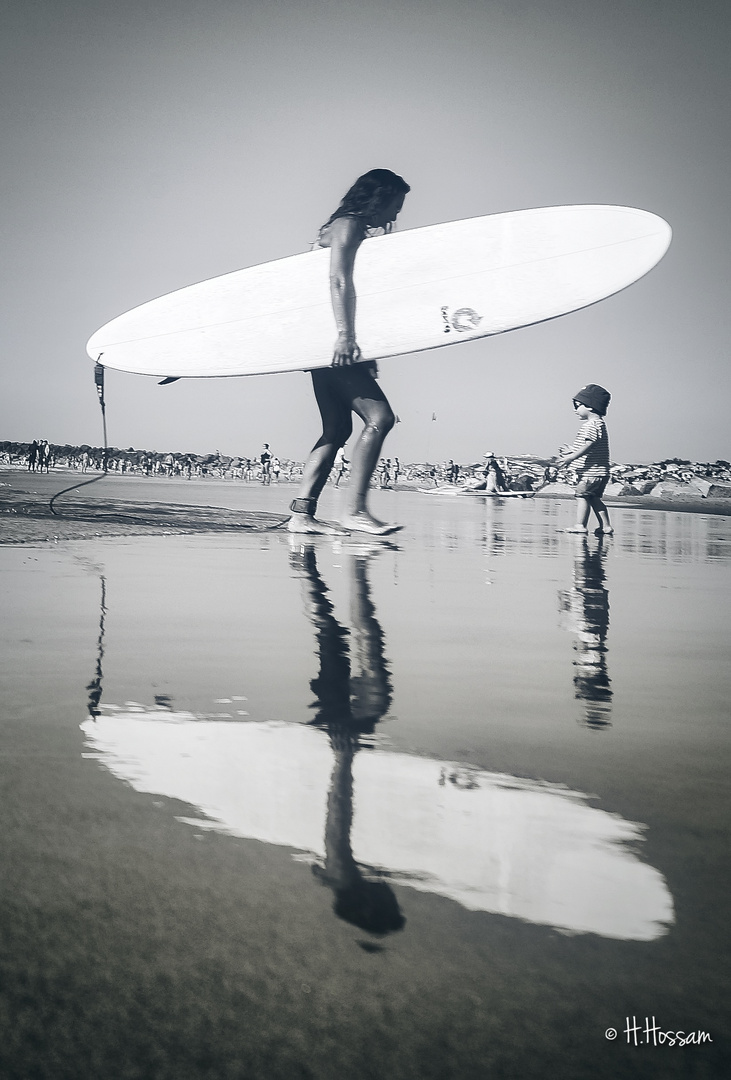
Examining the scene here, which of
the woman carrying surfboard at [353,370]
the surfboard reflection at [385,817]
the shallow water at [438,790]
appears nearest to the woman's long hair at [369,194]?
the woman carrying surfboard at [353,370]

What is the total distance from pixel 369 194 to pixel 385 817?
5025 mm

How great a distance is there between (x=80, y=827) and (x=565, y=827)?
0.50 m

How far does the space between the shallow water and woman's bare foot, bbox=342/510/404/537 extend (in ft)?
9.46

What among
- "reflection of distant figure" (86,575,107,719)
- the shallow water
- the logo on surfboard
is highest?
the logo on surfboard

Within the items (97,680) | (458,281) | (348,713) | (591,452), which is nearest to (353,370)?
(458,281)

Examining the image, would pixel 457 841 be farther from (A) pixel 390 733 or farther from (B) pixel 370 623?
(B) pixel 370 623

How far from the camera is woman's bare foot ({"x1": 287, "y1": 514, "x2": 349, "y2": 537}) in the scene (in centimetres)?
558

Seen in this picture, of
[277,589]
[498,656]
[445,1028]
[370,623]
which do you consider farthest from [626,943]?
[277,589]

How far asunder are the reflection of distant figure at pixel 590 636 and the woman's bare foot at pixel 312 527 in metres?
1.95

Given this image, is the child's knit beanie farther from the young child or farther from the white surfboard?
the white surfboard

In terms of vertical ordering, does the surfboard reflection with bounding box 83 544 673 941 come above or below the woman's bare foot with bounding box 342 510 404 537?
below

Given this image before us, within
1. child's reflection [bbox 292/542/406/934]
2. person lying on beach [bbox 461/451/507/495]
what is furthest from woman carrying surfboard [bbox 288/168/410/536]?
person lying on beach [bbox 461/451/507/495]

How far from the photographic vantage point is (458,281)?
5543 mm

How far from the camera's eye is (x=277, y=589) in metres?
2.80
